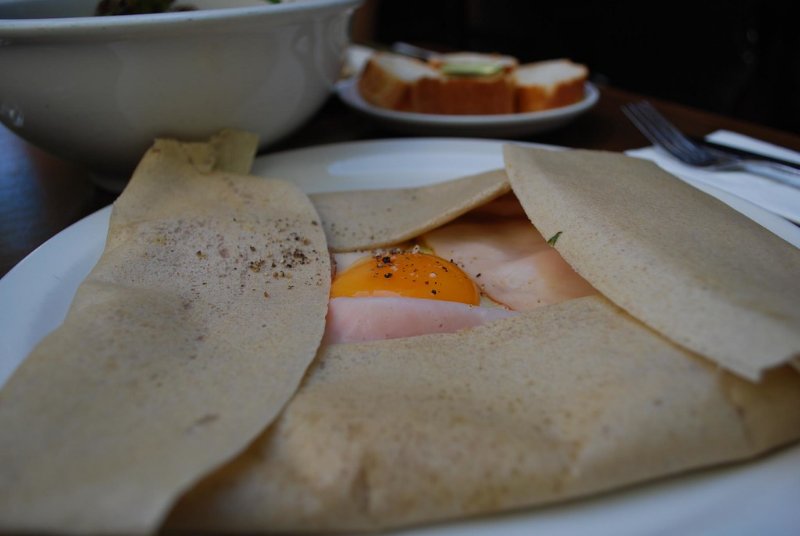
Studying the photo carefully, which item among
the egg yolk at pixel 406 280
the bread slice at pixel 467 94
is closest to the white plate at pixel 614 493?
the egg yolk at pixel 406 280

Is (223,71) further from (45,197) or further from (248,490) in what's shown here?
(248,490)

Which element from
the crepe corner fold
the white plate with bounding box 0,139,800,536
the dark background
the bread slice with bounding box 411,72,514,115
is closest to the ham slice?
the crepe corner fold

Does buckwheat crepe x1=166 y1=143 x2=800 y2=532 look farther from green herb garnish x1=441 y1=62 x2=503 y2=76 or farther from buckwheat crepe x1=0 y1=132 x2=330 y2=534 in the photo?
green herb garnish x1=441 y1=62 x2=503 y2=76

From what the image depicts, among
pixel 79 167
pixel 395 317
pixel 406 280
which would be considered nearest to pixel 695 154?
pixel 406 280

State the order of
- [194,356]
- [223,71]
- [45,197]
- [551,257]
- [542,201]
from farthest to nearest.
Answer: [45,197] < [223,71] < [551,257] < [542,201] < [194,356]

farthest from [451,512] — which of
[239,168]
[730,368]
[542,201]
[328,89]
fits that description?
[328,89]

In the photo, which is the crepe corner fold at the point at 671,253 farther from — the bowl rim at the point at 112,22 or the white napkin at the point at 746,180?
the bowl rim at the point at 112,22
